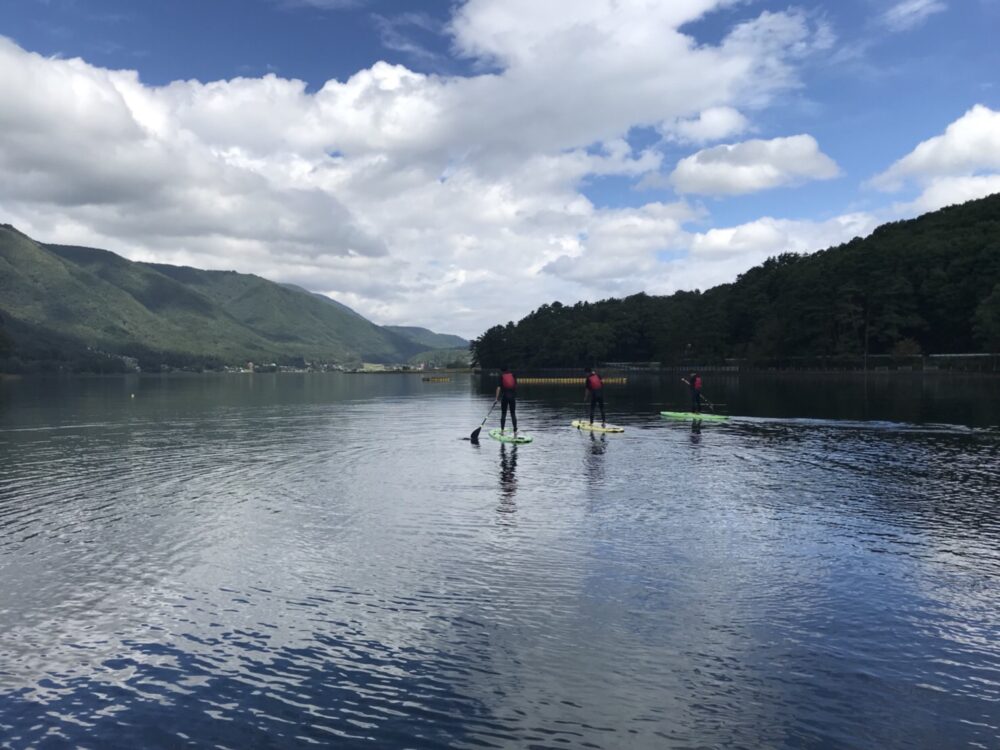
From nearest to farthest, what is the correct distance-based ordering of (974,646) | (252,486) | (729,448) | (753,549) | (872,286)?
(974,646), (753,549), (252,486), (729,448), (872,286)

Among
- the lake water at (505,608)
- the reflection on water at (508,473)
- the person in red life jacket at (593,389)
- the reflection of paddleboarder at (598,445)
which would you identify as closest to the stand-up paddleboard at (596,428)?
the person in red life jacket at (593,389)

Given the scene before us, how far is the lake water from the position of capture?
8.52 meters

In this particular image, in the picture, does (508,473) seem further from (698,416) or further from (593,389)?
(698,416)

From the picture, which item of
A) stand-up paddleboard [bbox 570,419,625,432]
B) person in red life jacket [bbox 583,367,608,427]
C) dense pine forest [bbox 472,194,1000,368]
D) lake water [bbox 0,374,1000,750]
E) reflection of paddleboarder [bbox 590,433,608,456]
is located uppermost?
dense pine forest [bbox 472,194,1000,368]

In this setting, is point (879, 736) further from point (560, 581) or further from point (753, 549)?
point (753, 549)

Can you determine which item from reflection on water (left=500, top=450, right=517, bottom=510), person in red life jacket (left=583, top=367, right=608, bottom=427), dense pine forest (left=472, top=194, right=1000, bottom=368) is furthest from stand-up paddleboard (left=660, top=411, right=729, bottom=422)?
dense pine forest (left=472, top=194, right=1000, bottom=368)

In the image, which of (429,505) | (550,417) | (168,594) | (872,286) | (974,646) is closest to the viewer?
(974,646)

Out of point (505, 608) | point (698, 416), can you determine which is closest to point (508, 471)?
point (505, 608)

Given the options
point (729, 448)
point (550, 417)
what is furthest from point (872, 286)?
point (729, 448)

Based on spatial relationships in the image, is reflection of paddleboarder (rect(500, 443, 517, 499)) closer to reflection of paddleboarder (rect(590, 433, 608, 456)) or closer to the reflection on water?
the reflection on water

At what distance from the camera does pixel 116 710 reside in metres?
8.91

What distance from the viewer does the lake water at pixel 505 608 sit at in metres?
8.52

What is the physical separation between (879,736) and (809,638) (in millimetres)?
2718

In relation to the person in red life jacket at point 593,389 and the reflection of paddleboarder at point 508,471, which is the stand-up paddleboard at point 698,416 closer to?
the person in red life jacket at point 593,389
